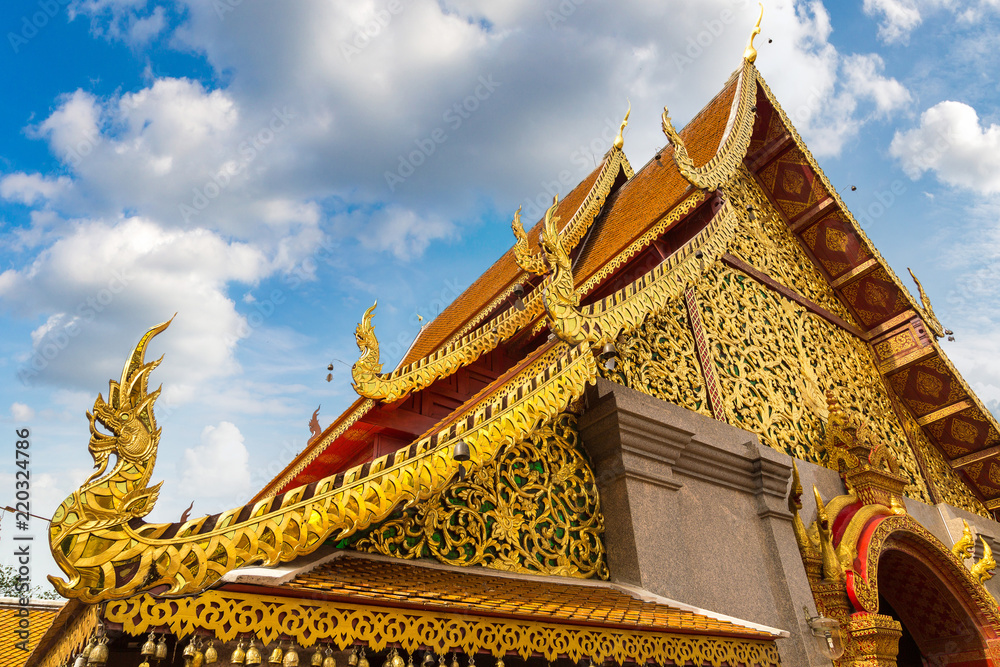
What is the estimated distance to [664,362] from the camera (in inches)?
163

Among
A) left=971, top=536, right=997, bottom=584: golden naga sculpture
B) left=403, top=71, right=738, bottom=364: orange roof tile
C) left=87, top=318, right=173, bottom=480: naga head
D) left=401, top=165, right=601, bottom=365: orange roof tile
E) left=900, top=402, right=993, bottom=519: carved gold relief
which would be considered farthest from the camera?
left=401, top=165, right=601, bottom=365: orange roof tile

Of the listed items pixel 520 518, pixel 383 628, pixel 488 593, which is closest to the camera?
pixel 383 628

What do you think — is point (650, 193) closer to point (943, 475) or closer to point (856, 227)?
point (856, 227)

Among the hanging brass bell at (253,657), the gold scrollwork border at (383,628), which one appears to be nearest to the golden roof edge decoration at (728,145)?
the gold scrollwork border at (383,628)

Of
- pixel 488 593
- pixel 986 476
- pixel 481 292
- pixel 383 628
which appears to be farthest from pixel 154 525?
pixel 986 476

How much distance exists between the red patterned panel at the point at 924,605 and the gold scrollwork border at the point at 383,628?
11.1ft

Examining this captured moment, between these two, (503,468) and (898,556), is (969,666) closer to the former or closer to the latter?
(898,556)

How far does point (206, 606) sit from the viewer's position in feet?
5.65

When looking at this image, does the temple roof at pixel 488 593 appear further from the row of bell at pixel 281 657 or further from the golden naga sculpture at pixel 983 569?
the golden naga sculpture at pixel 983 569

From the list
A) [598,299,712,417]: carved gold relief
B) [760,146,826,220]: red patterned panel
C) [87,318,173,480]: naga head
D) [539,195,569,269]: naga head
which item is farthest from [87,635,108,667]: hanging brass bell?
[760,146,826,220]: red patterned panel

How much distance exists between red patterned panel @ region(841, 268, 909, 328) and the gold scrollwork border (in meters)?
→ 5.52

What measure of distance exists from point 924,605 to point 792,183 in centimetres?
410

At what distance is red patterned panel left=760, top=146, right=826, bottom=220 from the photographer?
22.0ft

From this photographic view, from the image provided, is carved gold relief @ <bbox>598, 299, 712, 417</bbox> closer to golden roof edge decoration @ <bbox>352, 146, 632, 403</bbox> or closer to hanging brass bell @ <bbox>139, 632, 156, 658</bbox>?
golden roof edge decoration @ <bbox>352, 146, 632, 403</bbox>
